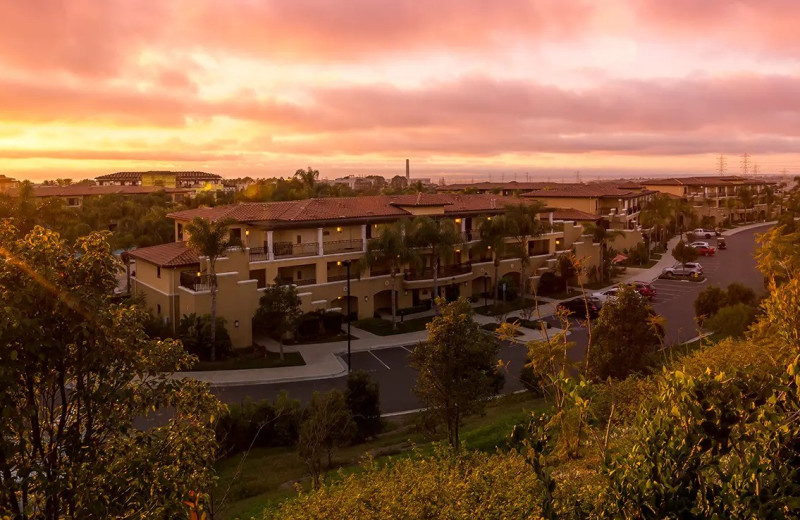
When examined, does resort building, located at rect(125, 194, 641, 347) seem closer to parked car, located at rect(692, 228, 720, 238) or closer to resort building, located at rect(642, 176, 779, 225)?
parked car, located at rect(692, 228, 720, 238)

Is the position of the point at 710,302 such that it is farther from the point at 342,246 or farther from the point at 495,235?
the point at 342,246

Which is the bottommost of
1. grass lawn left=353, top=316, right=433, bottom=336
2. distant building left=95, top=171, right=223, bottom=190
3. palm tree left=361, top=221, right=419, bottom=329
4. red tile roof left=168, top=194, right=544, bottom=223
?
grass lawn left=353, top=316, right=433, bottom=336

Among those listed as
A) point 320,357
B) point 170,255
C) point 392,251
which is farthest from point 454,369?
point 170,255

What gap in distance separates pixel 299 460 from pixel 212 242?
1603 centimetres

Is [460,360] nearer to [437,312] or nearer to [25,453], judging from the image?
[25,453]

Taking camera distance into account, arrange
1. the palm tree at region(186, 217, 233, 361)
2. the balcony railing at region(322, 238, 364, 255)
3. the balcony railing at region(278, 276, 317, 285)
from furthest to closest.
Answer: the balcony railing at region(322, 238, 364, 255) → the balcony railing at region(278, 276, 317, 285) → the palm tree at region(186, 217, 233, 361)

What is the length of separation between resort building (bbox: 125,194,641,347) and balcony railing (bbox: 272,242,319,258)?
7 cm

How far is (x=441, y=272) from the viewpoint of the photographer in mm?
47938

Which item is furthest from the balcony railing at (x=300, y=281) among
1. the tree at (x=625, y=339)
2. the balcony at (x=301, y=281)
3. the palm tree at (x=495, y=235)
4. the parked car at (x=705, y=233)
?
A: the parked car at (x=705, y=233)

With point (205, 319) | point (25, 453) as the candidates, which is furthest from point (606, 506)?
point (205, 319)

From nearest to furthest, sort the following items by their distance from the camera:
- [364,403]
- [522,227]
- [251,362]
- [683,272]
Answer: [364,403] < [251,362] < [522,227] < [683,272]

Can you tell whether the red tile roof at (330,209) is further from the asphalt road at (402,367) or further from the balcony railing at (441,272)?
the asphalt road at (402,367)

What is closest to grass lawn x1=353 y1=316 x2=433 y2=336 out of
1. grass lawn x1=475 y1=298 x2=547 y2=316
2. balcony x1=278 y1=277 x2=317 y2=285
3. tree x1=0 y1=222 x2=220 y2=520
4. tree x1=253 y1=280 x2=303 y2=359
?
balcony x1=278 y1=277 x2=317 y2=285

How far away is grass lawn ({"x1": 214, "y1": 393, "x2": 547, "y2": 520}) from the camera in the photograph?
1836 centimetres
